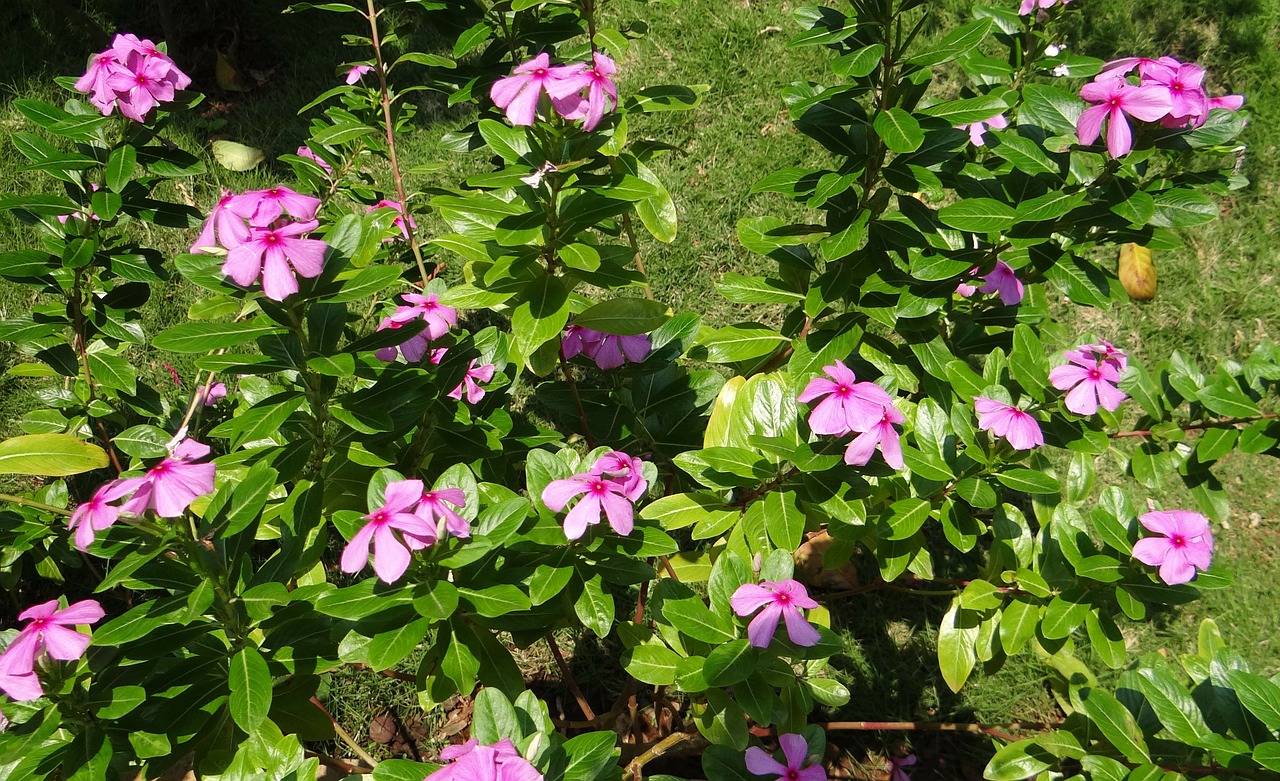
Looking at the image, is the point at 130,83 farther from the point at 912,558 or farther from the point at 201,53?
the point at 201,53

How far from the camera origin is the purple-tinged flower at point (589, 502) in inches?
61.6

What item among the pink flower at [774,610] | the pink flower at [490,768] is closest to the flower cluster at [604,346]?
the pink flower at [774,610]

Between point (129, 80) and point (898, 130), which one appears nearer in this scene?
point (898, 130)

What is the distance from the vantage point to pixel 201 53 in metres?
4.88

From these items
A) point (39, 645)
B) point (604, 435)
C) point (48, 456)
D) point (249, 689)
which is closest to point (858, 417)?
point (604, 435)

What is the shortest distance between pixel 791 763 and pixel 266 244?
1.34 metres

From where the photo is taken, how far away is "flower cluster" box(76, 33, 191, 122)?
1972 mm

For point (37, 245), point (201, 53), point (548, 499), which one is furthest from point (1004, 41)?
point (201, 53)

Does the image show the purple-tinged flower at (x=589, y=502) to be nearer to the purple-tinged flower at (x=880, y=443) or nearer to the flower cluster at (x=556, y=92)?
the purple-tinged flower at (x=880, y=443)

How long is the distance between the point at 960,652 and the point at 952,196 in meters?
2.58

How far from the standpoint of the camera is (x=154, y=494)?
145 cm

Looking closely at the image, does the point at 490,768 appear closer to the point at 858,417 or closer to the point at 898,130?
the point at 858,417

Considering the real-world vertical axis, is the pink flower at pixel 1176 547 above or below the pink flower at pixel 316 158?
below

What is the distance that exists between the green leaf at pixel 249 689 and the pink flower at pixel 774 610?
0.85 meters
